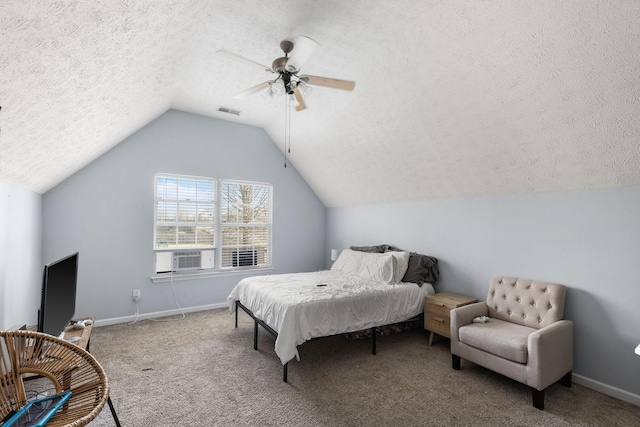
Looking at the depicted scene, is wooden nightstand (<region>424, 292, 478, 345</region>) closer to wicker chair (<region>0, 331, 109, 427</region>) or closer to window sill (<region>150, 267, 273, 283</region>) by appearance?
window sill (<region>150, 267, 273, 283</region>)

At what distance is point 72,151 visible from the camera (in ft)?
10.2

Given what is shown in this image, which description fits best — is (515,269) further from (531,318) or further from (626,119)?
(626,119)

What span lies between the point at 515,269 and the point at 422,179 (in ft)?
4.89

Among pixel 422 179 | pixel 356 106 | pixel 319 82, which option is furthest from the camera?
pixel 422 179

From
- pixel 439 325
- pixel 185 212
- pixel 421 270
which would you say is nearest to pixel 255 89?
pixel 185 212

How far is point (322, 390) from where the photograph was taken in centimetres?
261

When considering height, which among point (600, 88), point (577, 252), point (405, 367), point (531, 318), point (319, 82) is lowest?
point (405, 367)

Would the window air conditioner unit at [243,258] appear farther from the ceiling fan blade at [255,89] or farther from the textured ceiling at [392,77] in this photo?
the ceiling fan blade at [255,89]

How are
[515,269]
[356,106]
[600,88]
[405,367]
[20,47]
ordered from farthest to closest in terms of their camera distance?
[356,106]
[515,269]
[405,367]
[600,88]
[20,47]

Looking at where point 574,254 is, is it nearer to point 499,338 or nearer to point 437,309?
point 499,338

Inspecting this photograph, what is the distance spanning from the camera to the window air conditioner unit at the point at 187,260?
467cm

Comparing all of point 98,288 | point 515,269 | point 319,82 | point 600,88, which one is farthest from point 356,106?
point 98,288

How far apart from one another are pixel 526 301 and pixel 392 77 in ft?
8.32

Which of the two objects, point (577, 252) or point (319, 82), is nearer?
point (319, 82)
